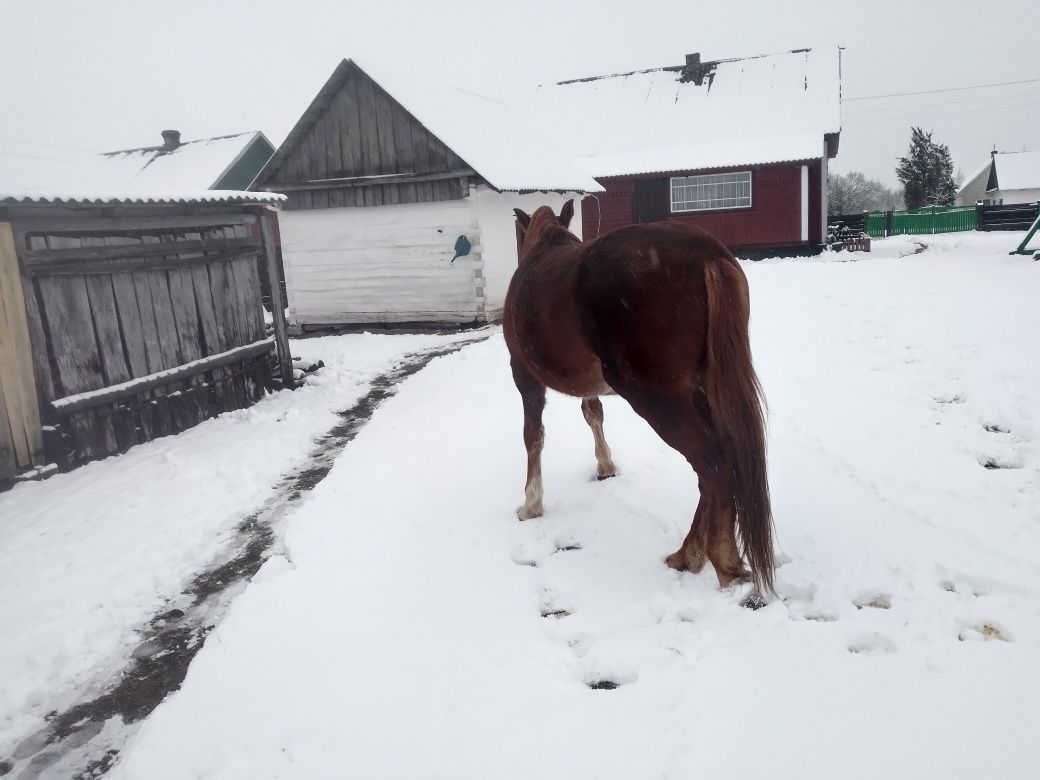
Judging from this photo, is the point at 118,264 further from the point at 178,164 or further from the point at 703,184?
the point at 178,164

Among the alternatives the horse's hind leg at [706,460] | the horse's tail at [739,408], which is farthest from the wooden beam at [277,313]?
the horse's tail at [739,408]

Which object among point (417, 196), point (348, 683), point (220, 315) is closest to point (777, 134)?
point (417, 196)

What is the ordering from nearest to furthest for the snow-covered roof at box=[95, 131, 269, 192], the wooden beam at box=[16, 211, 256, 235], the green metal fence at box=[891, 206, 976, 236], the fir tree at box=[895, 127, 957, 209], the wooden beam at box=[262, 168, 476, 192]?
the wooden beam at box=[16, 211, 256, 235] → the wooden beam at box=[262, 168, 476, 192] → the snow-covered roof at box=[95, 131, 269, 192] → the green metal fence at box=[891, 206, 976, 236] → the fir tree at box=[895, 127, 957, 209]

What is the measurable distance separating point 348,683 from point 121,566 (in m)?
2.12

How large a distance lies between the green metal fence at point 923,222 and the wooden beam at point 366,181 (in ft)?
81.7

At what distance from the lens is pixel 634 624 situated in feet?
9.66

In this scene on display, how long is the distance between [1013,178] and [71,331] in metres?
62.3

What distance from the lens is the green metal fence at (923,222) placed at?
98.4 ft

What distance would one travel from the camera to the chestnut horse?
2885 millimetres

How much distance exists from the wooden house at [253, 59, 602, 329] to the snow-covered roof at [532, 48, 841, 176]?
9701 millimetres

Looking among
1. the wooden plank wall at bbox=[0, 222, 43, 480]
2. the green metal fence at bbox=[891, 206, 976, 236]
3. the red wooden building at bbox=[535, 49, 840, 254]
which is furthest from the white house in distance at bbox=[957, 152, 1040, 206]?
the wooden plank wall at bbox=[0, 222, 43, 480]

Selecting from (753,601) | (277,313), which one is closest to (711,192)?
(277,313)

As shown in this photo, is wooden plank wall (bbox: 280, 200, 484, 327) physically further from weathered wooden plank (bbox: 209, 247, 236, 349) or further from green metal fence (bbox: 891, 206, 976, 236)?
green metal fence (bbox: 891, 206, 976, 236)

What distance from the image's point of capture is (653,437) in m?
5.36
